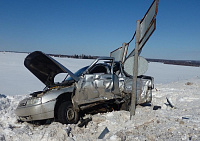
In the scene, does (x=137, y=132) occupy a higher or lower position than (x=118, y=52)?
lower

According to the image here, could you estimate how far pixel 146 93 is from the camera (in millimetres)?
6383

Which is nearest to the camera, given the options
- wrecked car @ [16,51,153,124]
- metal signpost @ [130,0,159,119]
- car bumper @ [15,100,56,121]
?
metal signpost @ [130,0,159,119]

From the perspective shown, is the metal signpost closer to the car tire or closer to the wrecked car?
the wrecked car

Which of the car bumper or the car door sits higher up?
the car door

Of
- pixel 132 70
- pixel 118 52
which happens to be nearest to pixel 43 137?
pixel 132 70

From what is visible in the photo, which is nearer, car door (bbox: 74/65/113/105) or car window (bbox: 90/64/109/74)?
car door (bbox: 74/65/113/105)

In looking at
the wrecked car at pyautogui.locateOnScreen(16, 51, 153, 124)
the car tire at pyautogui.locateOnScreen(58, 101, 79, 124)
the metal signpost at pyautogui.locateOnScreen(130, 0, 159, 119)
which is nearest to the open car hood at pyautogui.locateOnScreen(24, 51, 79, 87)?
the wrecked car at pyautogui.locateOnScreen(16, 51, 153, 124)

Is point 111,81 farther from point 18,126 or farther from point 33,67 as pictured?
point 18,126

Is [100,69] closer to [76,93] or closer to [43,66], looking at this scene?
[76,93]

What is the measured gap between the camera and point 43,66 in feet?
20.2

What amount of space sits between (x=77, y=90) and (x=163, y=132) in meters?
2.63

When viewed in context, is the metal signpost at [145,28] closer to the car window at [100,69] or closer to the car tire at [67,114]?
the car window at [100,69]

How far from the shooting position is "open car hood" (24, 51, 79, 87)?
5.43m

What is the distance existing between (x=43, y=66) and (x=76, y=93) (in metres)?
1.58
